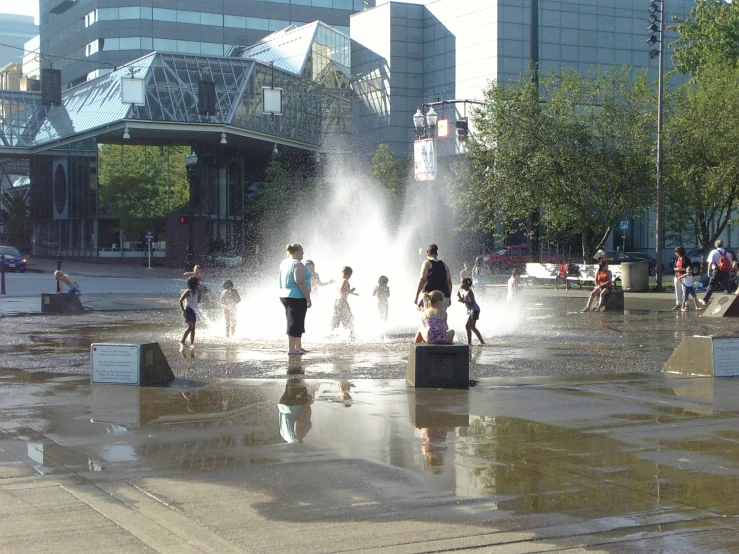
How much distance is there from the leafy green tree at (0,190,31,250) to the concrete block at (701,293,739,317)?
7005 cm

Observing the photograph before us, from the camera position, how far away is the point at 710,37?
45.5 metres

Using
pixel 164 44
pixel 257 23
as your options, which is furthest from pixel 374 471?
pixel 257 23

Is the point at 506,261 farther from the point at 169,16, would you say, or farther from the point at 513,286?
the point at 169,16

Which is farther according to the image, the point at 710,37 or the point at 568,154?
the point at 710,37

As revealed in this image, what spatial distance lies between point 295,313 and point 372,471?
6.98 m

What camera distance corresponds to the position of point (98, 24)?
91312mm

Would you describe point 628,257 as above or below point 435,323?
above

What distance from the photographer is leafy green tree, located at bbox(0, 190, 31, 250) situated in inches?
3226

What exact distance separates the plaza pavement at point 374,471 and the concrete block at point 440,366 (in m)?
0.27

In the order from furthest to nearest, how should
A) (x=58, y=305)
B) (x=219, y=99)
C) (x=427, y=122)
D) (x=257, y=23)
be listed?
(x=257, y=23), (x=219, y=99), (x=427, y=122), (x=58, y=305)

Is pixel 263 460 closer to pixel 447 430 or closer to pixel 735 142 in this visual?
pixel 447 430

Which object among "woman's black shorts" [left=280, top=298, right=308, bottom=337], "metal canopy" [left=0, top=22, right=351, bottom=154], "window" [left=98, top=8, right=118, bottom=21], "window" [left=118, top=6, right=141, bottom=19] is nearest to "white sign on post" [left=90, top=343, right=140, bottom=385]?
"woman's black shorts" [left=280, top=298, right=308, bottom=337]

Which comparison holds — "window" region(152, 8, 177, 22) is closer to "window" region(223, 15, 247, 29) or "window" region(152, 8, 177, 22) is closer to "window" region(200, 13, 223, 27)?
"window" region(200, 13, 223, 27)

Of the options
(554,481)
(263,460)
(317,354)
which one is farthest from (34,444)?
(317,354)
